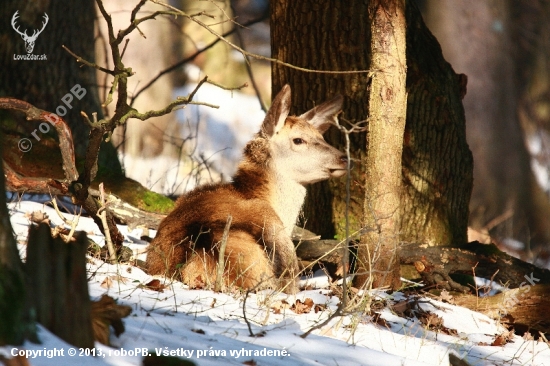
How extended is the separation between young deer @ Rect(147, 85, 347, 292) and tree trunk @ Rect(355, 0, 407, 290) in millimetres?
885

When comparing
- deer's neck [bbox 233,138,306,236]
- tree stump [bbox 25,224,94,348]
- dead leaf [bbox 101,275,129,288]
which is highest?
deer's neck [bbox 233,138,306,236]

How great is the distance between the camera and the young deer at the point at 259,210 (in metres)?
6.80

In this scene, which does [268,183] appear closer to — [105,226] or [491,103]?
[105,226]

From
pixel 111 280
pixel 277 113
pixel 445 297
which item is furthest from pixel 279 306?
pixel 277 113

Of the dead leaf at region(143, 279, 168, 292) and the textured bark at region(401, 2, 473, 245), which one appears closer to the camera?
the dead leaf at region(143, 279, 168, 292)

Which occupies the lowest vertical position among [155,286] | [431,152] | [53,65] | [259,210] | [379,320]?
[379,320]

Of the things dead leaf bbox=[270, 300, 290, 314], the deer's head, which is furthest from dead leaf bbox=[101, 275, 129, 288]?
the deer's head

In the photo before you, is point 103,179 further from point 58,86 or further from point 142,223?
point 58,86

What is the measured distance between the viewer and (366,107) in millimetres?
8539

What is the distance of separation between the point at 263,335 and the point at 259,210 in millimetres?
2741

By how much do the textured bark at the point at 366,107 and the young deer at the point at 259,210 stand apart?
50cm

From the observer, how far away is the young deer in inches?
268

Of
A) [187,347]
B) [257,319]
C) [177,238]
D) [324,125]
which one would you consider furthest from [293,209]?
[187,347]

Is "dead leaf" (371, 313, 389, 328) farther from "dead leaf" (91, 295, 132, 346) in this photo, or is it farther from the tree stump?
the tree stump
